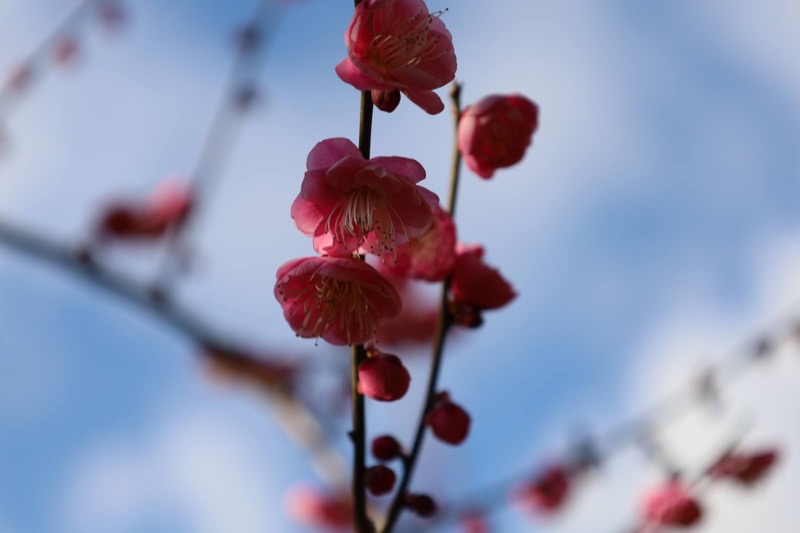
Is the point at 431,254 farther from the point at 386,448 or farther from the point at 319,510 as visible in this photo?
the point at 319,510

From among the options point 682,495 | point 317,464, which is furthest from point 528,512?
point 317,464

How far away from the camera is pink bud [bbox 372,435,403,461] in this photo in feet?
4.09

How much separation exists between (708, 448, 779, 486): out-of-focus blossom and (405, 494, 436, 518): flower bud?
185cm

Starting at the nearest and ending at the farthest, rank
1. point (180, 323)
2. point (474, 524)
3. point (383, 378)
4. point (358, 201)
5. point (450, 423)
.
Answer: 1. point (383, 378)
2. point (358, 201)
3. point (450, 423)
4. point (180, 323)
5. point (474, 524)

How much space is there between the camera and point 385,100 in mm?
987

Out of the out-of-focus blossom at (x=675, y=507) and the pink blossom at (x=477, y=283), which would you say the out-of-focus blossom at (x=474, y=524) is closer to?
the out-of-focus blossom at (x=675, y=507)

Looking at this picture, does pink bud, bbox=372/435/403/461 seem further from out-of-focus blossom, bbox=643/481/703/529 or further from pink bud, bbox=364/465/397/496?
out-of-focus blossom, bbox=643/481/703/529

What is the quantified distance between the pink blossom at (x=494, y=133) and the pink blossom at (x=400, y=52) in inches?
4.9

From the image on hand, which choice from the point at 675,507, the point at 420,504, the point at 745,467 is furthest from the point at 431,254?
the point at 745,467

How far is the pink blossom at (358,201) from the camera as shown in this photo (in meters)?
0.99

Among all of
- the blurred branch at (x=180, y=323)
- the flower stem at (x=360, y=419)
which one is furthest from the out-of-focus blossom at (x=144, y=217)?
the flower stem at (x=360, y=419)

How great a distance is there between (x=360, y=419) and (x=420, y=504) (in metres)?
0.28

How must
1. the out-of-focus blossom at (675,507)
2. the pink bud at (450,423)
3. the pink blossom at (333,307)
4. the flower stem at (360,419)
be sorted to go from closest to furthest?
the flower stem at (360,419), the pink blossom at (333,307), the pink bud at (450,423), the out-of-focus blossom at (675,507)

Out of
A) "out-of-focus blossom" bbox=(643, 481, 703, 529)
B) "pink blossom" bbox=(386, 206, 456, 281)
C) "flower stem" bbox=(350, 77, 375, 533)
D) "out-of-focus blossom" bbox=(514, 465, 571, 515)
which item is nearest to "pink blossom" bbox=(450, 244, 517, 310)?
"pink blossom" bbox=(386, 206, 456, 281)
